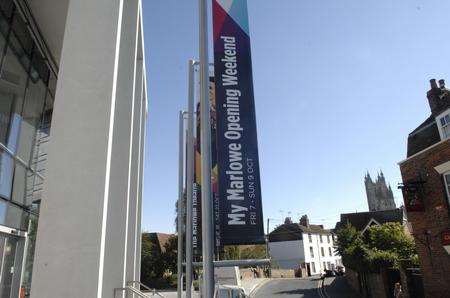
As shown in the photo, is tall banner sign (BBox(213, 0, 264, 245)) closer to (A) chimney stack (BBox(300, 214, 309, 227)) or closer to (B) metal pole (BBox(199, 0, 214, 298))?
(B) metal pole (BBox(199, 0, 214, 298))

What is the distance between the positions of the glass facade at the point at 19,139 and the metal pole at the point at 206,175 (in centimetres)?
369

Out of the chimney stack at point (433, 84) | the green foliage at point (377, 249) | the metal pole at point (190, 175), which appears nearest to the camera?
the metal pole at point (190, 175)

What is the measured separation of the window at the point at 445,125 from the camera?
64.6ft

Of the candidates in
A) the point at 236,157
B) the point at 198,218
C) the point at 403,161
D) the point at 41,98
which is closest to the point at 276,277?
the point at 403,161

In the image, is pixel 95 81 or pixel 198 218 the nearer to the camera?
pixel 95 81

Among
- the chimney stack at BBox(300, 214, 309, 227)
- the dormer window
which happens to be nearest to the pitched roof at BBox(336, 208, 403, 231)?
the chimney stack at BBox(300, 214, 309, 227)

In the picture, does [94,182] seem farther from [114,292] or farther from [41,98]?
[41,98]

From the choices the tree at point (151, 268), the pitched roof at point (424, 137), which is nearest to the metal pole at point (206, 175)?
the pitched roof at point (424, 137)

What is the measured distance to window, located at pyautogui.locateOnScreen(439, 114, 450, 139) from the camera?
19.7 metres

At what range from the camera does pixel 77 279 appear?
3609mm

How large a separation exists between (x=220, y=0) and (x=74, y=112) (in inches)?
80.3

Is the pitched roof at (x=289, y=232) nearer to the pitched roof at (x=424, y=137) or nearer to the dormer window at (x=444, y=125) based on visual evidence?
the pitched roof at (x=424, y=137)

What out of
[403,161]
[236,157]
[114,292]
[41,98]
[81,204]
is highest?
[403,161]

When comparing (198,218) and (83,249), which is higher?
(198,218)
